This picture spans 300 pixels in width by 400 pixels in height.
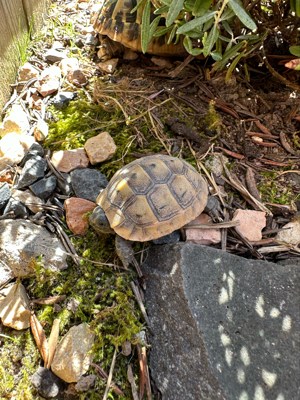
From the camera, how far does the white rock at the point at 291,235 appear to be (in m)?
2.32

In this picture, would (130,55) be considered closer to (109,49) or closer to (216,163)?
(109,49)

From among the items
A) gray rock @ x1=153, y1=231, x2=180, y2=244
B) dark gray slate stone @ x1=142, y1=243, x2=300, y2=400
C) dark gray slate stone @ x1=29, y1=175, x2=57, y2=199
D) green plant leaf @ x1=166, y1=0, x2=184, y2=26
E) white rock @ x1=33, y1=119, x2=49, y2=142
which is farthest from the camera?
white rock @ x1=33, y1=119, x2=49, y2=142

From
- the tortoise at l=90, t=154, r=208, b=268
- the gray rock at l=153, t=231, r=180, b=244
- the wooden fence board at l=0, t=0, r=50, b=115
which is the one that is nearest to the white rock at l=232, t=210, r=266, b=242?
the tortoise at l=90, t=154, r=208, b=268

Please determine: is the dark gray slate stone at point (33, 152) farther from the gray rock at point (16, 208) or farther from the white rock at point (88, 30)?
the white rock at point (88, 30)

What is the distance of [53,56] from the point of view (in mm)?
3467

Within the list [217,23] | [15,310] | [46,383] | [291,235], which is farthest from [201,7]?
[46,383]

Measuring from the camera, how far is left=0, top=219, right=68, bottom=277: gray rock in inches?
A: 78.4

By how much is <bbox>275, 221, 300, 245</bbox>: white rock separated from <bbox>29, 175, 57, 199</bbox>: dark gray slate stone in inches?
76.7

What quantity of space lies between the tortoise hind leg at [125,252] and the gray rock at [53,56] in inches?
103

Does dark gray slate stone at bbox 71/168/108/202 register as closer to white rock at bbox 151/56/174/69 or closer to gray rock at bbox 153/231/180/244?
gray rock at bbox 153/231/180/244

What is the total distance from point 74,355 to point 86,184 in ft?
4.32

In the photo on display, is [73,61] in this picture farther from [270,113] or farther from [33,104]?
[270,113]

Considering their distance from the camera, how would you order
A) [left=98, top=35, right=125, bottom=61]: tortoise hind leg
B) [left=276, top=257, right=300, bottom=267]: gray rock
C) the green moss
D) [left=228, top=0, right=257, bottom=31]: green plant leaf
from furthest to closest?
[left=98, top=35, right=125, bottom=61]: tortoise hind leg < the green moss < [left=276, top=257, right=300, bottom=267]: gray rock < [left=228, top=0, right=257, bottom=31]: green plant leaf

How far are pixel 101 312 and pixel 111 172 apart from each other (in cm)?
124
